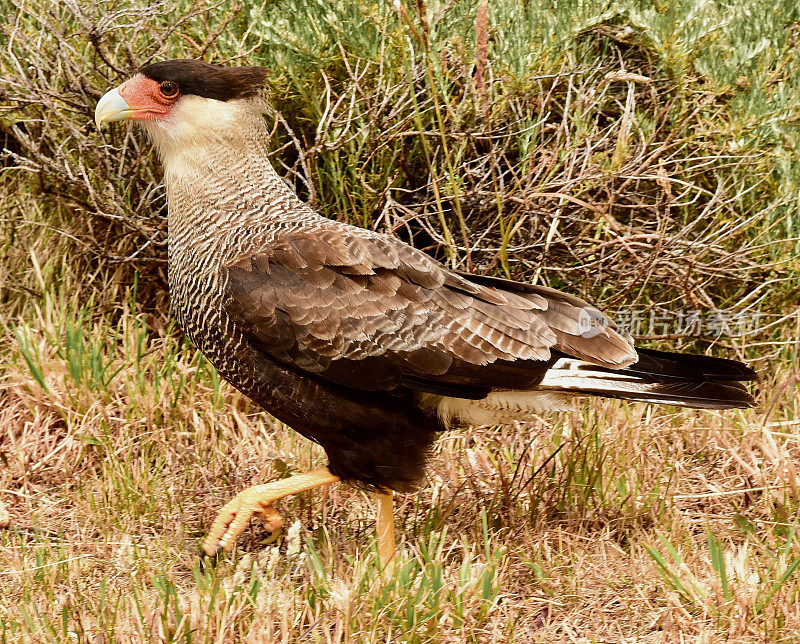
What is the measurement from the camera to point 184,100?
343cm

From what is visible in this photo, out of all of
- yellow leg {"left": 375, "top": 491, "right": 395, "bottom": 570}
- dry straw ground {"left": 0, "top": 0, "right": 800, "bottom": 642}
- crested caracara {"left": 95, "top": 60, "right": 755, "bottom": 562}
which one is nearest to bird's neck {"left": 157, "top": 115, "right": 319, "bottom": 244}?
crested caracara {"left": 95, "top": 60, "right": 755, "bottom": 562}

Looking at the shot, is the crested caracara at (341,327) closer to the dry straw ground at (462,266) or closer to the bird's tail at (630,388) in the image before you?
the bird's tail at (630,388)

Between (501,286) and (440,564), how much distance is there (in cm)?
103

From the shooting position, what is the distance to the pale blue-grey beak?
3.44 m

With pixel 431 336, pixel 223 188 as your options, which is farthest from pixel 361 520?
pixel 223 188

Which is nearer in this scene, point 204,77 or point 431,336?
point 431,336

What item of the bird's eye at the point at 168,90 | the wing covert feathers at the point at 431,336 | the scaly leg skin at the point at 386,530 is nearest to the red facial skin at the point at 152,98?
the bird's eye at the point at 168,90

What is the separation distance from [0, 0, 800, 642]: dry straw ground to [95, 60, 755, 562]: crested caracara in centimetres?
33

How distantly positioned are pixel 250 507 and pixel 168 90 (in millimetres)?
1453

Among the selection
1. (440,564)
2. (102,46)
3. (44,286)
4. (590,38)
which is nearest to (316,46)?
(102,46)

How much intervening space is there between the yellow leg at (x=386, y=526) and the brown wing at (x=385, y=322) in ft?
1.48

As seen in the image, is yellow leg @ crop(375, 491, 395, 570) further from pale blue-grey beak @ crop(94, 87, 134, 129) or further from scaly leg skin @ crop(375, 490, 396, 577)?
pale blue-grey beak @ crop(94, 87, 134, 129)

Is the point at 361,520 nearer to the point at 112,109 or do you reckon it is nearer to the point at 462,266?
the point at 462,266

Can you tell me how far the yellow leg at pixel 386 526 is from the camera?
324 centimetres
